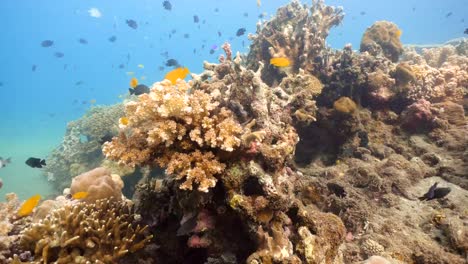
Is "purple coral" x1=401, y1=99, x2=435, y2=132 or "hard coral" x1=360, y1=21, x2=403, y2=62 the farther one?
"hard coral" x1=360, y1=21, x2=403, y2=62

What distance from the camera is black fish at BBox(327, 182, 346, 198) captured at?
543 cm

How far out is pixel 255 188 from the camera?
3529 mm

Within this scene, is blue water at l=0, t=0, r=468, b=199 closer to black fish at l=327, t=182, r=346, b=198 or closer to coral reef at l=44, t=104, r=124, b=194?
coral reef at l=44, t=104, r=124, b=194

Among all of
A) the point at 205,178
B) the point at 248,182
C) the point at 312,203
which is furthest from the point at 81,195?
the point at 312,203

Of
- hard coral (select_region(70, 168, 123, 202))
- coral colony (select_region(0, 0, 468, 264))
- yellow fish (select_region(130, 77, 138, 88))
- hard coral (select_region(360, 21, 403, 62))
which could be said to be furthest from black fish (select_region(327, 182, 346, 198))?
hard coral (select_region(360, 21, 403, 62))

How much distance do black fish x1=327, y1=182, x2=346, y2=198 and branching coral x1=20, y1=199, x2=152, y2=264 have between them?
3.57 meters

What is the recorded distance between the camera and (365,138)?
291 inches

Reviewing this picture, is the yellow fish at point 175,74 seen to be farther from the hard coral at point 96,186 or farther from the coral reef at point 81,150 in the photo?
the coral reef at point 81,150

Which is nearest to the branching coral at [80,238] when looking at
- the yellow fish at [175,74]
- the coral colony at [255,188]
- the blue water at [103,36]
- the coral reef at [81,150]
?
the coral colony at [255,188]

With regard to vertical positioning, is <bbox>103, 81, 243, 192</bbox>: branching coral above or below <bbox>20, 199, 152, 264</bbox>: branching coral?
above

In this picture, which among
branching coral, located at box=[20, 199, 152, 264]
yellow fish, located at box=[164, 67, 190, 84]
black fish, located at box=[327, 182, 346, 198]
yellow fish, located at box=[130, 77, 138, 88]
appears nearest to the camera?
branching coral, located at box=[20, 199, 152, 264]

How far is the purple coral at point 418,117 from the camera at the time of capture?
306 inches

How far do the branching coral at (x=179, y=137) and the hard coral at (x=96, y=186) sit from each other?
68.0 inches

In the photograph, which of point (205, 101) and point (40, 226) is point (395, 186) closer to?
point (205, 101)
